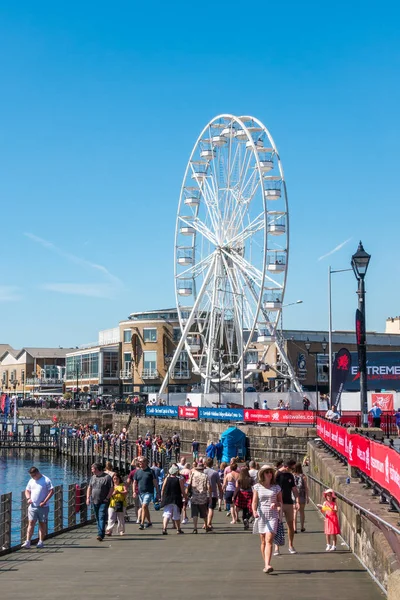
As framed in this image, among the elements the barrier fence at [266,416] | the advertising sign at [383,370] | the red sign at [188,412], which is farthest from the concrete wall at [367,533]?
the advertising sign at [383,370]

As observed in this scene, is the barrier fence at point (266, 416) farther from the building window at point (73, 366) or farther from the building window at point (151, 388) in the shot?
the building window at point (73, 366)

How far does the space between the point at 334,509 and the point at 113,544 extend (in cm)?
415

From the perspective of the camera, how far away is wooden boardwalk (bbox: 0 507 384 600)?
34.3ft

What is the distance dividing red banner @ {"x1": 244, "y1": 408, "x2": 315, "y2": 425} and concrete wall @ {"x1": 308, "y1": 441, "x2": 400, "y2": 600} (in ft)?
73.3

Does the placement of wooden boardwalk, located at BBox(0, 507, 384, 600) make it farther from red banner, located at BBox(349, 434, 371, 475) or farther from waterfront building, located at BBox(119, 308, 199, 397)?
waterfront building, located at BBox(119, 308, 199, 397)

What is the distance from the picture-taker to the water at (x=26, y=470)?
1885 inches

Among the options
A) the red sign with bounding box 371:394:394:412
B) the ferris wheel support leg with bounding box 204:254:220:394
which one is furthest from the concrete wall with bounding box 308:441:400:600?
the ferris wheel support leg with bounding box 204:254:220:394

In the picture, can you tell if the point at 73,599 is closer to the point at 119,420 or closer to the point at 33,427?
the point at 119,420

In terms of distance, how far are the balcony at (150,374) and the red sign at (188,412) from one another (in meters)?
39.7

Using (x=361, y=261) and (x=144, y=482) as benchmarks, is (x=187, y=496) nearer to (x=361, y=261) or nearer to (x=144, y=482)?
(x=144, y=482)

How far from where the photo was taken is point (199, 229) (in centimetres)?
6338

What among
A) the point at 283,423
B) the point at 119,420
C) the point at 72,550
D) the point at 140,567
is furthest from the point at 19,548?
the point at 119,420

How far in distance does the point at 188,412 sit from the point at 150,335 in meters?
43.3

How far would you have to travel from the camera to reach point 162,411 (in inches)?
2454
